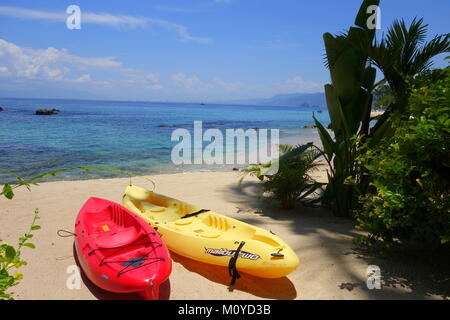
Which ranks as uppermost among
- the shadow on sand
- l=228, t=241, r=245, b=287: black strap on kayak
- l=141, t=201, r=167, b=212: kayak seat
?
l=141, t=201, r=167, b=212: kayak seat

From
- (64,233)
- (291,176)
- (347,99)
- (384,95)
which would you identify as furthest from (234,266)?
(384,95)

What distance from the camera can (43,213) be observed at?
686 centimetres

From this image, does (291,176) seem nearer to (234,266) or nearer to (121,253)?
(234,266)

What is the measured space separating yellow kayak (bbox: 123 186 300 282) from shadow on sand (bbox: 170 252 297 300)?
6.8 inches

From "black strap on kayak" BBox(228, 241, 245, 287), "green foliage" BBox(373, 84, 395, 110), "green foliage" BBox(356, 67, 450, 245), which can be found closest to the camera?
"green foliage" BBox(356, 67, 450, 245)

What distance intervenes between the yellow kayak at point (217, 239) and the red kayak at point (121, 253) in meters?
0.39

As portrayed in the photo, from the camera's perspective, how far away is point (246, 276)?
173 inches

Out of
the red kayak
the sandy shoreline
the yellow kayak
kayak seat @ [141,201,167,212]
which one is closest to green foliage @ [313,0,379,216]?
the sandy shoreline

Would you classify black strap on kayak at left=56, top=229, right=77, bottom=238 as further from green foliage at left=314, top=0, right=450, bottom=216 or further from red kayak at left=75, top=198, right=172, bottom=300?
green foliage at left=314, top=0, right=450, bottom=216

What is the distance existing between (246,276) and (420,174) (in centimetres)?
253

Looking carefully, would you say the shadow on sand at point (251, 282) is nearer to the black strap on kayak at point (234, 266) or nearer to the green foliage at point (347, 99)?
the black strap on kayak at point (234, 266)

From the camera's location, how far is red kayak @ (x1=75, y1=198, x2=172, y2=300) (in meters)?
3.59

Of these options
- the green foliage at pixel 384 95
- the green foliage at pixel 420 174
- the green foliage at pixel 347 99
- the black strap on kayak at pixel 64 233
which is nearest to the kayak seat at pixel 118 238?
the black strap on kayak at pixel 64 233
